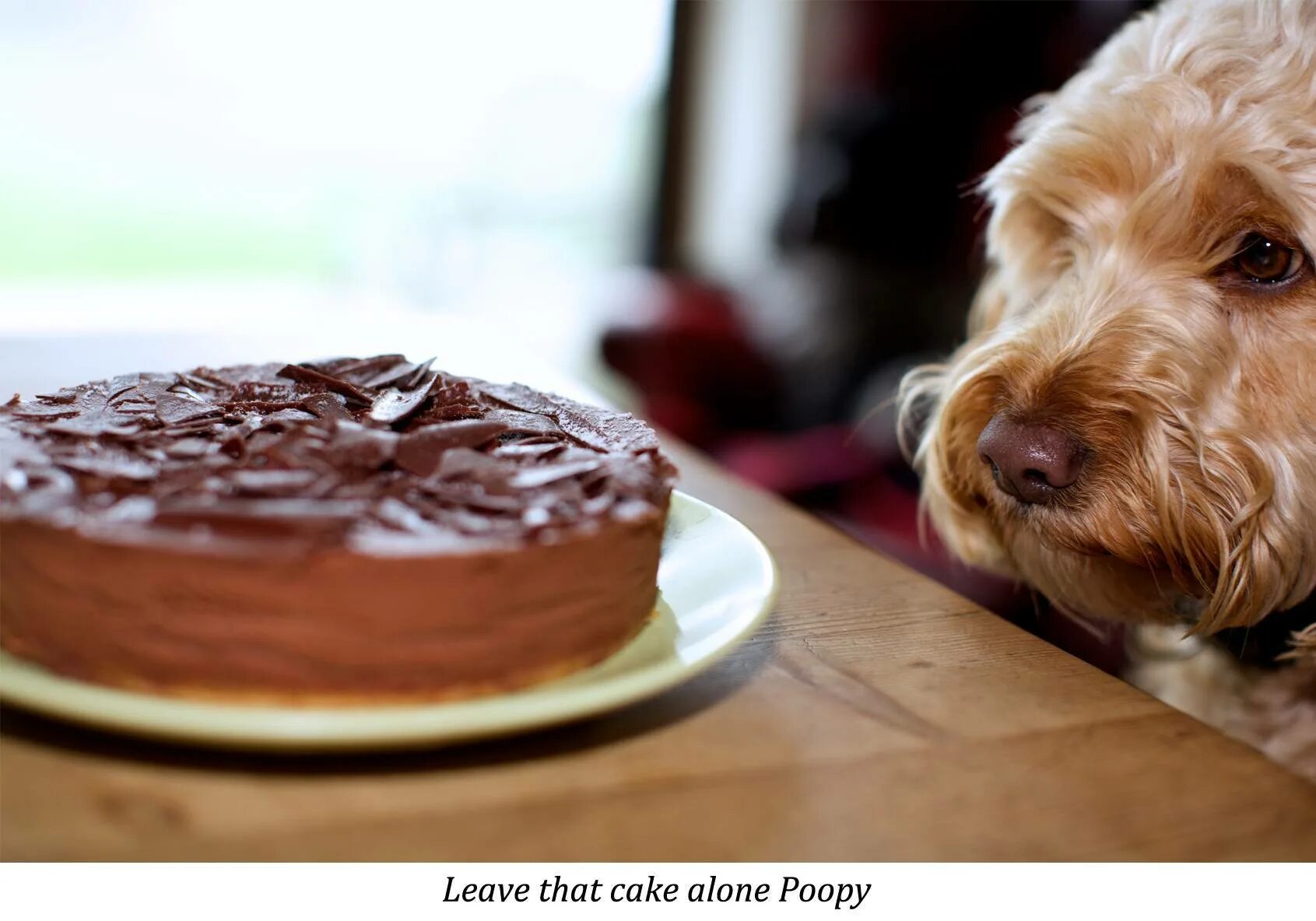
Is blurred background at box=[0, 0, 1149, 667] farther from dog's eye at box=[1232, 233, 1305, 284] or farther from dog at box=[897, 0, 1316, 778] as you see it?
dog's eye at box=[1232, 233, 1305, 284]

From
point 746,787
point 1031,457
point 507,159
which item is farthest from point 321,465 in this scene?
point 507,159

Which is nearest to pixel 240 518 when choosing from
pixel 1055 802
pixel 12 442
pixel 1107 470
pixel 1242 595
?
pixel 12 442

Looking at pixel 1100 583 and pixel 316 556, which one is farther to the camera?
pixel 1100 583

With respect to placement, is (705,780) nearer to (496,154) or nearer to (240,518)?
(240,518)

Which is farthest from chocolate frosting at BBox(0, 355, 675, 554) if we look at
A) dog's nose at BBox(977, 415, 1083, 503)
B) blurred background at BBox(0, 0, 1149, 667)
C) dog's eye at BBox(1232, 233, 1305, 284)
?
blurred background at BBox(0, 0, 1149, 667)

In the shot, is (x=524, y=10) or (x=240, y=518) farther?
(x=524, y=10)

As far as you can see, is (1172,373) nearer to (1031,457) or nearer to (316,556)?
(1031,457)
